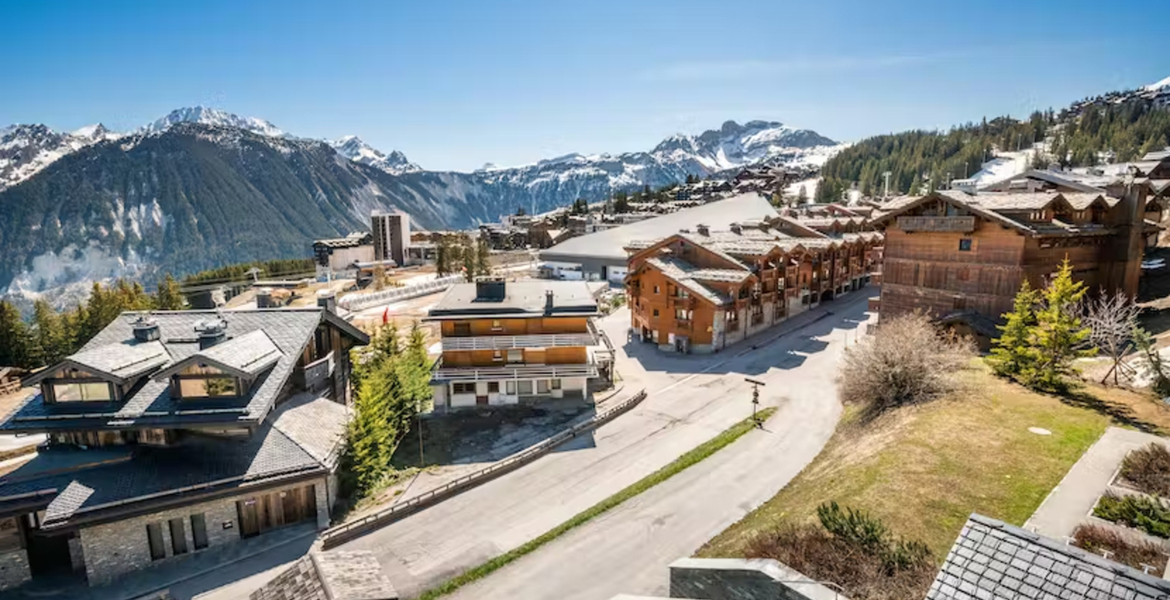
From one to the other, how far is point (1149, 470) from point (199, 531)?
3513 centimetres

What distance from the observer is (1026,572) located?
9500 millimetres

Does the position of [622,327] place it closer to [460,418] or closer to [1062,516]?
[460,418]

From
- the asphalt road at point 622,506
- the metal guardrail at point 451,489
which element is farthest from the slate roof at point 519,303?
the asphalt road at point 622,506

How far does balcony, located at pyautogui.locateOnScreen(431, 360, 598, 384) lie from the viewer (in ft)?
122

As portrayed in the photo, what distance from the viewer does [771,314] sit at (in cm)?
5628

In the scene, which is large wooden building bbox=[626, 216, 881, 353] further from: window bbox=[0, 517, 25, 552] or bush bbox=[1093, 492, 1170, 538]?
window bbox=[0, 517, 25, 552]

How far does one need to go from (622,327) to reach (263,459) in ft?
130

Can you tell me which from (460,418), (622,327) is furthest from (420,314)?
(460,418)

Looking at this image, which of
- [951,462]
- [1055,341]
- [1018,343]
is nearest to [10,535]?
[951,462]

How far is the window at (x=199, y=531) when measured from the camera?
2247 centimetres

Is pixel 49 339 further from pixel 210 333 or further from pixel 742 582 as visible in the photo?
pixel 742 582

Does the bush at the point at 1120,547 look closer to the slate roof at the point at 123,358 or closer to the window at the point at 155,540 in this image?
the window at the point at 155,540

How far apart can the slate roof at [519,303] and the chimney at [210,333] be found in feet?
40.1

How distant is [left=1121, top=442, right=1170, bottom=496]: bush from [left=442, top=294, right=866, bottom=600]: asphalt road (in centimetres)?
1236
